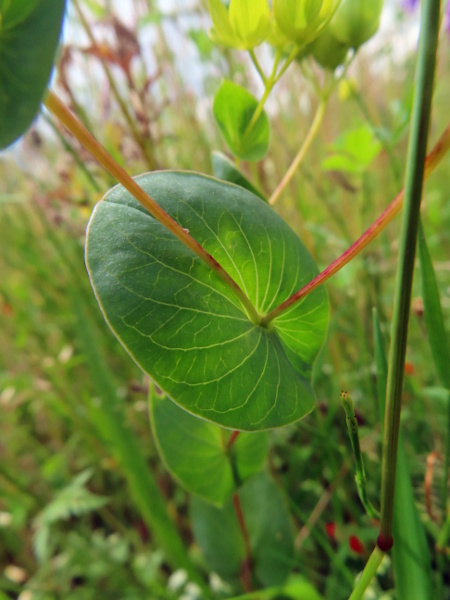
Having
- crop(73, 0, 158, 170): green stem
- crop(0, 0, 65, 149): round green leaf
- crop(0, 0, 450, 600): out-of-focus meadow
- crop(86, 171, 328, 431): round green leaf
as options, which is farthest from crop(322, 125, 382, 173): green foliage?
crop(0, 0, 65, 149): round green leaf

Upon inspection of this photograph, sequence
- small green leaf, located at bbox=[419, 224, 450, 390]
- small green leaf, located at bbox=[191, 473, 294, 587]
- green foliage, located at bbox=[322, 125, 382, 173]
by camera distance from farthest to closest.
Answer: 1. green foliage, located at bbox=[322, 125, 382, 173]
2. small green leaf, located at bbox=[191, 473, 294, 587]
3. small green leaf, located at bbox=[419, 224, 450, 390]

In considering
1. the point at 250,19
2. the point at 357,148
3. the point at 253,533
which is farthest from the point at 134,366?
the point at 250,19

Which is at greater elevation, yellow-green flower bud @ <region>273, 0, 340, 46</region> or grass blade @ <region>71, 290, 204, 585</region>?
yellow-green flower bud @ <region>273, 0, 340, 46</region>

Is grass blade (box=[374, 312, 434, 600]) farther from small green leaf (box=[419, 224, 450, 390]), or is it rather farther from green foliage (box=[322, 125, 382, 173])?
green foliage (box=[322, 125, 382, 173])

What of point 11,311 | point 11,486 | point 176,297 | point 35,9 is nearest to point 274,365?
point 176,297

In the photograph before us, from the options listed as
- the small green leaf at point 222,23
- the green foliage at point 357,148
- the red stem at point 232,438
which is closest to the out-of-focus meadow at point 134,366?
the green foliage at point 357,148

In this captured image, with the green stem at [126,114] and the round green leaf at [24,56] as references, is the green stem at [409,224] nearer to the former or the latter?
the round green leaf at [24,56]

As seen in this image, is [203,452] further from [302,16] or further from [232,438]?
[302,16]
